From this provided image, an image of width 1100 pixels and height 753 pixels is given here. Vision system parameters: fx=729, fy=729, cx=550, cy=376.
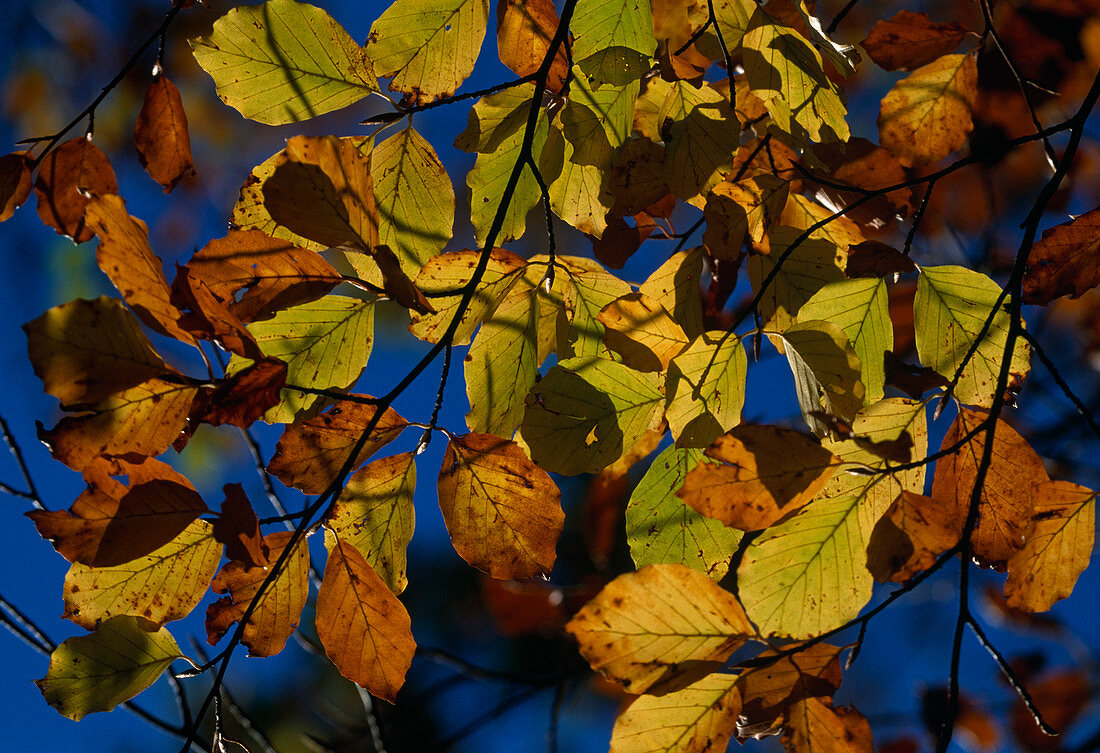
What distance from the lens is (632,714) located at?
490 millimetres

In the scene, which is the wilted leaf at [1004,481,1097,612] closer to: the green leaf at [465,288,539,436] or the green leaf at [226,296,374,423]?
the green leaf at [465,288,539,436]

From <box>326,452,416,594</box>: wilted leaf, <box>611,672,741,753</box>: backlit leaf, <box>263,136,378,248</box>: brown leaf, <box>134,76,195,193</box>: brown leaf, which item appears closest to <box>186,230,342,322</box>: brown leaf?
<box>263,136,378,248</box>: brown leaf

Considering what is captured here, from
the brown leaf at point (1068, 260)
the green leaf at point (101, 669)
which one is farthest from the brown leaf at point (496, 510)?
the brown leaf at point (1068, 260)

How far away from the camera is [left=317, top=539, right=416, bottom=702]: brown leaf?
52cm

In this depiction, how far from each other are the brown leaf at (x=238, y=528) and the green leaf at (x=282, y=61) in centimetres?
30

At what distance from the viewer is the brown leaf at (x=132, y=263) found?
0.42 metres

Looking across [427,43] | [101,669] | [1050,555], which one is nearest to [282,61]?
[427,43]

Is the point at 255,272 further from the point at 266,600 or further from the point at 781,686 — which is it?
the point at 781,686

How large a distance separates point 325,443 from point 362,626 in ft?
0.44

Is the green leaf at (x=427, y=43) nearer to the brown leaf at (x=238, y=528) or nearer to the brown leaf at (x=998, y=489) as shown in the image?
the brown leaf at (x=238, y=528)

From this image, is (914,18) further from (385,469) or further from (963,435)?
(385,469)

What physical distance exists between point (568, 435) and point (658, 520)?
0.36 ft

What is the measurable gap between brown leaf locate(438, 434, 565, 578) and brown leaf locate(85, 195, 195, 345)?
210mm

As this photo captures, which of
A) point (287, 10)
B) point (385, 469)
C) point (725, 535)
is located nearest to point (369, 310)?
point (385, 469)
